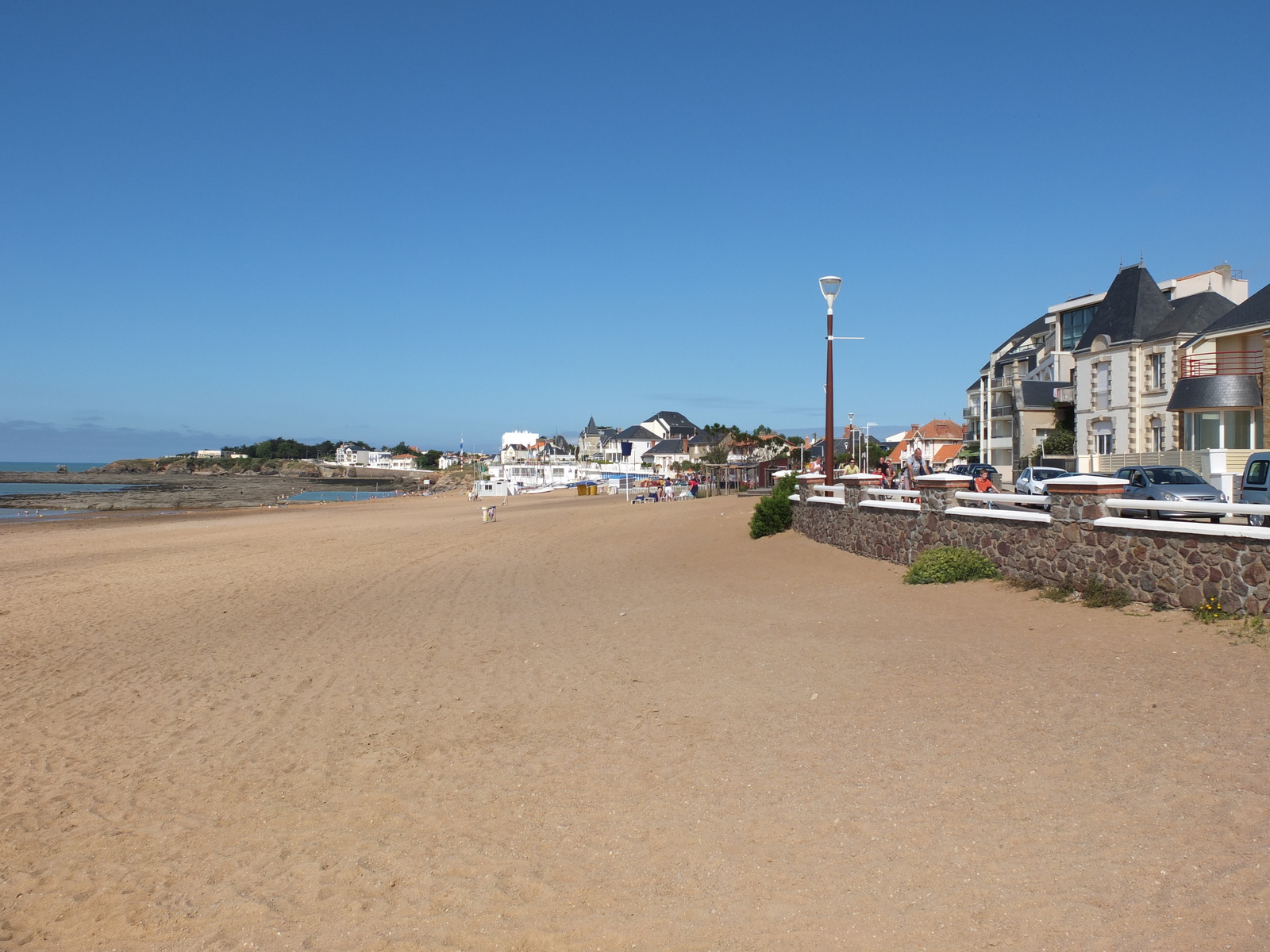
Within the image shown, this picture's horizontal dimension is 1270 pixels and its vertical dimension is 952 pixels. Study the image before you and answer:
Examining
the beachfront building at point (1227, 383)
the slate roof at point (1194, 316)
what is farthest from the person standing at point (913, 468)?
the slate roof at point (1194, 316)

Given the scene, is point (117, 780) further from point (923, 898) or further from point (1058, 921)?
point (1058, 921)

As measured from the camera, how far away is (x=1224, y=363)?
29.3m

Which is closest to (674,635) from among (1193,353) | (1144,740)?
(1144,740)

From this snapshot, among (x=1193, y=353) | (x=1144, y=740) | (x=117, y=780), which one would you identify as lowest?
(x=117, y=780)

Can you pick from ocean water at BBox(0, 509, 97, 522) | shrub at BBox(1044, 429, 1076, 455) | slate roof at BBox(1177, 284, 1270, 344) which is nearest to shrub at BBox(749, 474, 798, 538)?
slate roof at BBox(1177, 284, 1270, 344)

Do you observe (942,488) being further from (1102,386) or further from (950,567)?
(1102,386)

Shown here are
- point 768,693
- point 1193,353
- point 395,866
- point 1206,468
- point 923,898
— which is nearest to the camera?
point 923,898

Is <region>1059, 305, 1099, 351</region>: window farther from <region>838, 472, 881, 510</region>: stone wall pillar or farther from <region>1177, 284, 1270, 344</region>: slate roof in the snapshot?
<region>838, 472, 881, 510</region>: stone wall pillar

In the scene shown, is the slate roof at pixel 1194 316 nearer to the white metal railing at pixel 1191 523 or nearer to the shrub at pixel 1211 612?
the white metal railing at pixel 1191 523

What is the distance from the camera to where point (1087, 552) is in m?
10.7

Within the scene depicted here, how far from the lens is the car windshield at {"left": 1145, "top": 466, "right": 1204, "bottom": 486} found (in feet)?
58.1

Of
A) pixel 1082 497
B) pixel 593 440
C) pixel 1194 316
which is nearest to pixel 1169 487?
pixel 1082 497

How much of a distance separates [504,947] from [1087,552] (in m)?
9.02

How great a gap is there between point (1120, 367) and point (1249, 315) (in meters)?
8.19
